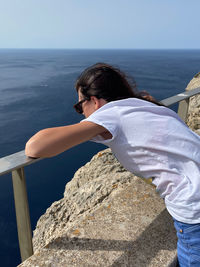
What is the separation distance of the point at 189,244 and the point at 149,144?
0.76m

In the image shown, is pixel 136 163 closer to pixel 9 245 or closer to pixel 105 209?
pixel 105 209

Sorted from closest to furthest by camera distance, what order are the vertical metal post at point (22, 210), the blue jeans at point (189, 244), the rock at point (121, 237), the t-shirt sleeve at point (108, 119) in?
the t-shirt sleeve at point (108, 119)
the blue jeans at point (189, 244)
the vertical metal post at point (22, 210)
the rock at point (121, 237)

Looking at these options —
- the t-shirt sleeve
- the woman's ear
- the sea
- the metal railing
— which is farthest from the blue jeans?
the sea

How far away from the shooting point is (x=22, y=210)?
2.00m

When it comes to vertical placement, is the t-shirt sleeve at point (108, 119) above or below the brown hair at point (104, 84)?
below

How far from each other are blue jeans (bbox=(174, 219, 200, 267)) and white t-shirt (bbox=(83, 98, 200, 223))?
0.06m

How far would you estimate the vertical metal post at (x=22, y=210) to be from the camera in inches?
75.1

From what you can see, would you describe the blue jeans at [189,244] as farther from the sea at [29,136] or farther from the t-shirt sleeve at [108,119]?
the sea at [29,136]

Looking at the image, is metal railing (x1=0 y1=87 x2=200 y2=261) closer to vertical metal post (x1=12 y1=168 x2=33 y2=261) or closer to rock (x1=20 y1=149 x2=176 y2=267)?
vertical metal post (x1=12 y1=168 x2=33 y2=261)

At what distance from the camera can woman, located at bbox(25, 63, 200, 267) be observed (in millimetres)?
1553

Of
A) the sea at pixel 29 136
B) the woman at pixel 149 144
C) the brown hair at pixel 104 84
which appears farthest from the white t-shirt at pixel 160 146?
the sea at pixel 29 136

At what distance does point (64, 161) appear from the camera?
29469mm

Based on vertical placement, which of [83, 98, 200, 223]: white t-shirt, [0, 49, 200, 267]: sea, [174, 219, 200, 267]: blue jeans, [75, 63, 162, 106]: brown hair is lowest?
[0, 49, 200, 267]: sea

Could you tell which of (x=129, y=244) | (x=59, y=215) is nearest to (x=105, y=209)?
(x=129, y=244)
